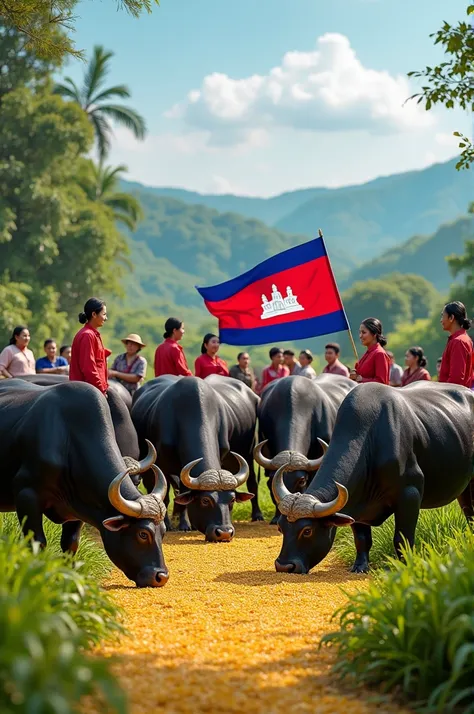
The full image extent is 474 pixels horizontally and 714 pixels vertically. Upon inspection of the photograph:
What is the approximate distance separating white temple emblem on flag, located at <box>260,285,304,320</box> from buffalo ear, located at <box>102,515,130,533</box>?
223 inches

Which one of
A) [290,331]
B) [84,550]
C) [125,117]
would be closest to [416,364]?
[290,331]

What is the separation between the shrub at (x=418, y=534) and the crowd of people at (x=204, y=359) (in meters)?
1.40

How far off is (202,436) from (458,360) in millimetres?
3149

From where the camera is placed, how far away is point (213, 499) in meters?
10.2

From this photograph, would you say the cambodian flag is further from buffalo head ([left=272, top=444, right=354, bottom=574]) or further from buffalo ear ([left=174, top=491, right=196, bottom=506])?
buffalo head ([left=272, top=444, right=354, bottom=574])

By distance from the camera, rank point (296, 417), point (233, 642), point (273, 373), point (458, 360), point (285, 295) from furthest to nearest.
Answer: point (273, 373), point (285, 295), point (296, 417), point (458, 360), point (233, 642)

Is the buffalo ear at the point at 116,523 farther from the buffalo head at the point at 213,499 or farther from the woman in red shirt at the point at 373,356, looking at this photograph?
the woman in red shirt at the point at 373,356

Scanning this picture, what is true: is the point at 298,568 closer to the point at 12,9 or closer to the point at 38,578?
the point at 38,578

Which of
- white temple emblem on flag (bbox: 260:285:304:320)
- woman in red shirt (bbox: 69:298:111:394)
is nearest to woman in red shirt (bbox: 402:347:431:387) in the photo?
white temple emblem on flag (bbox: 260:285:304:320)

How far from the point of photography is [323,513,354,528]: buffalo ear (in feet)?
25.3

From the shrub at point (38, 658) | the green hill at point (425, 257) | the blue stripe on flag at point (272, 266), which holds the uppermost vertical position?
the green hill at point (425, 257)

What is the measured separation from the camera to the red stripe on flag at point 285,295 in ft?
39.3

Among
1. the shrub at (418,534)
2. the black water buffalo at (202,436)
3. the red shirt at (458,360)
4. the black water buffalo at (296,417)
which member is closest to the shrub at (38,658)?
the shrub at (418,534)

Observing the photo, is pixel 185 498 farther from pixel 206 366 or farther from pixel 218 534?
pixel 206 366
